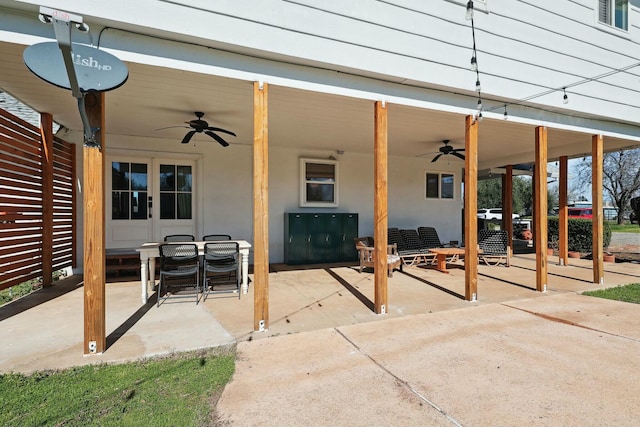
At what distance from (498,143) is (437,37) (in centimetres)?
412

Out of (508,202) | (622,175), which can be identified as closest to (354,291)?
(508,202)

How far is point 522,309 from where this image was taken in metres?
4.19

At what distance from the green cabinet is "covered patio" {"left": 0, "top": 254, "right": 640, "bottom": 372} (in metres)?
0.84

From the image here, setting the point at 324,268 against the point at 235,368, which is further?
the point at 324,268

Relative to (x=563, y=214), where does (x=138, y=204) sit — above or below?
above

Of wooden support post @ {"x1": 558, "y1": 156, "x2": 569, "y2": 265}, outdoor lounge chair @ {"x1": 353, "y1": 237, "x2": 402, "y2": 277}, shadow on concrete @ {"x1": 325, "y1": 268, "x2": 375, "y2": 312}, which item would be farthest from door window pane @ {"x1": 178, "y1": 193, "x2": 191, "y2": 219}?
wooden support post @ {"x1": 558, "y1": 156, "x2": 569, "y2": 265}

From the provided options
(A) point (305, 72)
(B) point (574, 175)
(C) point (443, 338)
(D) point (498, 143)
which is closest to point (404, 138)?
(D) point (498, 143)

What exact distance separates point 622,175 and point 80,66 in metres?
32.8

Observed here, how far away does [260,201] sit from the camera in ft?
11.0

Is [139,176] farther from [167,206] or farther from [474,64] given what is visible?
[474,64]

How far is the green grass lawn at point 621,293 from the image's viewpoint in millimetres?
4715

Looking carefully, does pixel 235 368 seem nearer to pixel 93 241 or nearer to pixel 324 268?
pixel 93 241

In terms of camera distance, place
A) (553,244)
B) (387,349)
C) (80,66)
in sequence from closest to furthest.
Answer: (80,66)
(387,349)
(553,244)

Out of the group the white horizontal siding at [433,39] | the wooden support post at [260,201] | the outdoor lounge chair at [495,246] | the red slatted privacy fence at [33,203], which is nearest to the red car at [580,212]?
the outdoor lounge chair at [495,246]
